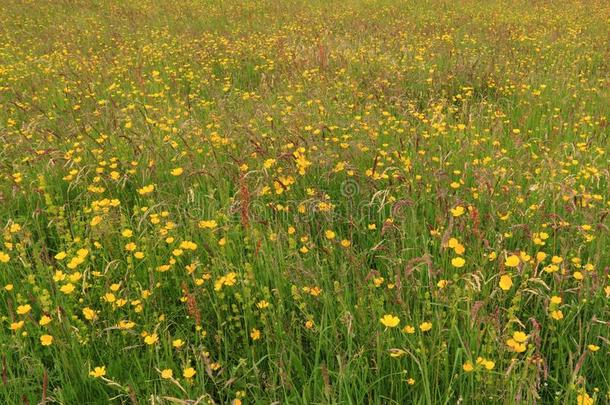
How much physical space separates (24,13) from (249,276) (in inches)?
410

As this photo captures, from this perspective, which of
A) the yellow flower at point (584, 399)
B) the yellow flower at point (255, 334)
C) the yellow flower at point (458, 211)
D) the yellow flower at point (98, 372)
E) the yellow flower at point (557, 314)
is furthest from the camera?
the yellow flower at point (458, 211)

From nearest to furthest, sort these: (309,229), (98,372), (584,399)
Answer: (584,399)
(98,372)
(309,229)

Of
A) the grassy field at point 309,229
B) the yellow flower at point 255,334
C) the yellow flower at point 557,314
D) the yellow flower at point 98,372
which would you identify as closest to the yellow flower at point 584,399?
the grassy field at point 309,229

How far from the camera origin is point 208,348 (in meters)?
2.15

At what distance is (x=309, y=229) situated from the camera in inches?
105

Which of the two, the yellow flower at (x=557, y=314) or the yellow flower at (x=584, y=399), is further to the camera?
the yellow flower at (x=557, y=314)

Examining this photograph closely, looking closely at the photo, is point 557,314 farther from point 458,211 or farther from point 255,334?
point 255,334

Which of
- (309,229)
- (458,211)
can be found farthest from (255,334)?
(458,211)

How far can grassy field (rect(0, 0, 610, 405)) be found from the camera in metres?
1.89

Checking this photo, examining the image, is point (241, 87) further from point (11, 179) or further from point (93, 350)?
point (93, 350)

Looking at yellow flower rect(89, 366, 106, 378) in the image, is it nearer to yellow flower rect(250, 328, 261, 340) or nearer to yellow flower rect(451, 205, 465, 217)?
yellow flower rect(250, 328, 261, 340)

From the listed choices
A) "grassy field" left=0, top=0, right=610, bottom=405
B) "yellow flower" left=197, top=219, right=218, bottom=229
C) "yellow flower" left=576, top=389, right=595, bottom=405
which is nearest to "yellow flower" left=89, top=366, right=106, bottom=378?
"grassy field" left=0, top=0, right=610, bottom=405

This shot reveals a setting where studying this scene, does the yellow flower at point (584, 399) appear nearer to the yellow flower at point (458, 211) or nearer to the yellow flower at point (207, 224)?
the yellow flower at point (458, 211)

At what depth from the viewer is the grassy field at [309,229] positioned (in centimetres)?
189
